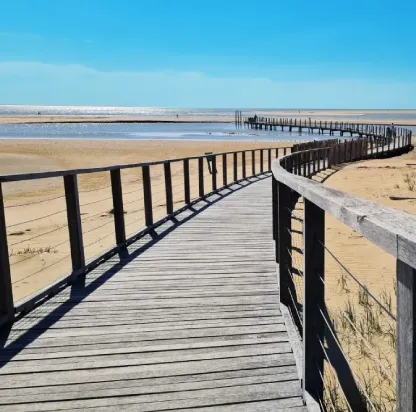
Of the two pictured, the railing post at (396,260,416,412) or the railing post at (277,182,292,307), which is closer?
the railing post at (396,260,416,412)

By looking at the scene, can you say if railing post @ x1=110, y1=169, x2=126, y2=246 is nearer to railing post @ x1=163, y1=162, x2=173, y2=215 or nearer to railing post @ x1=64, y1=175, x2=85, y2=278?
railing post @ x1=64, y1=175, x2=85, y2=278

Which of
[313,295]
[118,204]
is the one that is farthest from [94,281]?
[313,295]

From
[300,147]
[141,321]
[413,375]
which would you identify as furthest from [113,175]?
[300,147]

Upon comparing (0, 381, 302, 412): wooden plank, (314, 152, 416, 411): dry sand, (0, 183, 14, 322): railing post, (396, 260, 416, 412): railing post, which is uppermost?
(396, 260, 416, 412): railing post

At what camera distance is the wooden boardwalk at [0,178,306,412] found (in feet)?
8.35

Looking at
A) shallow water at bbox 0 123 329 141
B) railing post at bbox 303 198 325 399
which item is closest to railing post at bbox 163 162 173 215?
railing post at bbox 303 198 325 399

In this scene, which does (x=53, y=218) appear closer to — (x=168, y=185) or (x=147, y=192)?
(x=168, y=185)

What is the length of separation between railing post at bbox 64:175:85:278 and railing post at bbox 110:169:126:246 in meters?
0.97

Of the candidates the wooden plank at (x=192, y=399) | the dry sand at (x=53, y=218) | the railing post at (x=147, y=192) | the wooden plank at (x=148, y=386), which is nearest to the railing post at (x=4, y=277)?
the dry sand at (x=53, y=218)

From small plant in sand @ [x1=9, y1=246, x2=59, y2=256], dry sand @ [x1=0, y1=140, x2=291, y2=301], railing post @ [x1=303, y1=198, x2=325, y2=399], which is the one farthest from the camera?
small plant in sand @ [x1=9, y1=246, x2=59, y2=256]

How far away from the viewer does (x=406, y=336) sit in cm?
120

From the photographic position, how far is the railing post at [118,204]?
5551mm

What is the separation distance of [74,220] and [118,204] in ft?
4.05

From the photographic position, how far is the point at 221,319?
3570 mm
